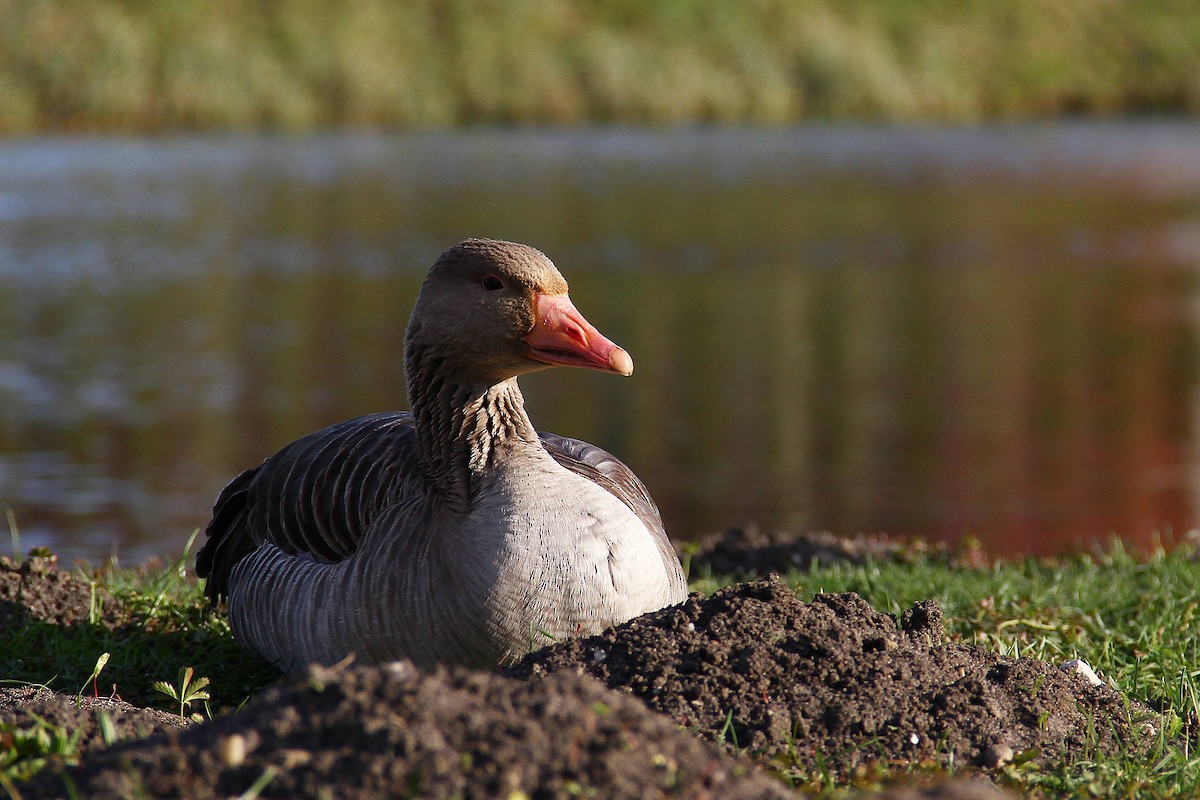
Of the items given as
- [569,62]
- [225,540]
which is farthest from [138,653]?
[569,62]

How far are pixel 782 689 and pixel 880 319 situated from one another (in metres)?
18.6

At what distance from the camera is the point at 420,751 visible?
10.6 feet

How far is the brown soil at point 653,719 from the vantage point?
10.6 feet

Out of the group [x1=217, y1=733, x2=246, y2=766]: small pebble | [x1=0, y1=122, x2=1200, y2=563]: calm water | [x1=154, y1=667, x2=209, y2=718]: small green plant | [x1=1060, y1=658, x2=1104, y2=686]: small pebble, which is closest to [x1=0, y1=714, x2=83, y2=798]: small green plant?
[x1=217, y1=733, x2=246, y2=766]: small pebble

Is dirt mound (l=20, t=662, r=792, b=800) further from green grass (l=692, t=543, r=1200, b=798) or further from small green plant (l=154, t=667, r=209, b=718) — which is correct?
small green plant (l=154, t=667, r=209, b=718)

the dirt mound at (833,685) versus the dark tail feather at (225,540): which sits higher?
the dirt mound at (833,685)

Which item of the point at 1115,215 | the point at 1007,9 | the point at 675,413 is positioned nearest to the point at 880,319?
the point at 675,413

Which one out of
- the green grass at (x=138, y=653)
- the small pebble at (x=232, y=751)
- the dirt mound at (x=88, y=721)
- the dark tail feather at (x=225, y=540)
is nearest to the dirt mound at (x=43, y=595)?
the green grass at (x=138, y=653)

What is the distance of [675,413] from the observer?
16.1 m

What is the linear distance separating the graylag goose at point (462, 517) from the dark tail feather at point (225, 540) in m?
0.26

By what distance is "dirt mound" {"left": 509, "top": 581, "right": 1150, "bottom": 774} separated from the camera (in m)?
4.12

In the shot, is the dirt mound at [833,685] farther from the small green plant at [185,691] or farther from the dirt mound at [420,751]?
the small green plant at [185,691]

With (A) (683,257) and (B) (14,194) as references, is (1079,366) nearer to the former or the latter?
(A) (683,257)

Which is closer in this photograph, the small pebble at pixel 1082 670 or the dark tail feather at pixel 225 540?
the small pebble at pixel 1082 670
